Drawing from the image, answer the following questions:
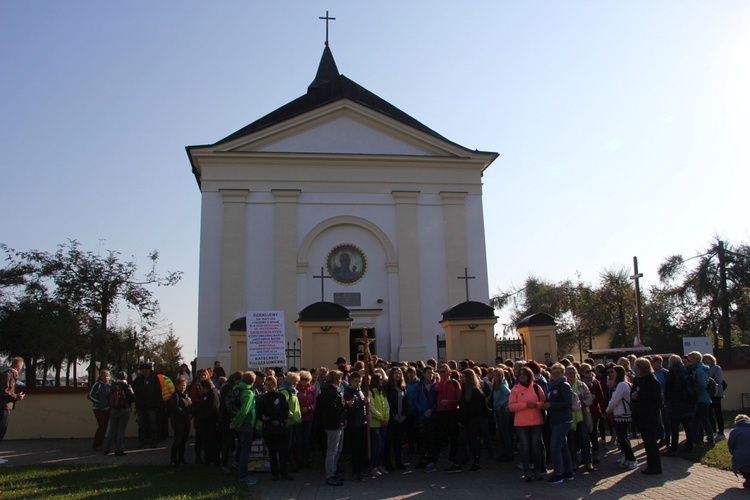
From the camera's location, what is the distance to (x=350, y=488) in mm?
9203

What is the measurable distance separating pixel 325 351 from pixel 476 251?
9.64m

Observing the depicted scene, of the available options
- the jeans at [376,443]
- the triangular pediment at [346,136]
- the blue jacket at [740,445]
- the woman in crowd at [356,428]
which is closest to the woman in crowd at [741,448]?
the blue jacket at [740,445]

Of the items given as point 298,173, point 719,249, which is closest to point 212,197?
point 298,173

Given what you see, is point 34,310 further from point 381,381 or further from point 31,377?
point 381,381

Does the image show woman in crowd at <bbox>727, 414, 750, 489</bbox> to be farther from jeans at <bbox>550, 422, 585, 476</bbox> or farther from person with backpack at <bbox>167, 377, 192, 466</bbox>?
person with backpack at <bbox>167, 377, 192, 466</bbox>

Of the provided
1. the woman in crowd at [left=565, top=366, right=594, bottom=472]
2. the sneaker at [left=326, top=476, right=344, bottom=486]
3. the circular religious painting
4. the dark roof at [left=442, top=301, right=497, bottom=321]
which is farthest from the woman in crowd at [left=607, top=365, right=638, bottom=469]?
the circular religious painting

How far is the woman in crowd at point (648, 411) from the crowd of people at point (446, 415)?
15mm

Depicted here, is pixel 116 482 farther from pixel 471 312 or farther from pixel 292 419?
pixel 471 312

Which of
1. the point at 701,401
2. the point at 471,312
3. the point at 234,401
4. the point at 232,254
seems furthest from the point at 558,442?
the point at 232,254

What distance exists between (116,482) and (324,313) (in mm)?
8360

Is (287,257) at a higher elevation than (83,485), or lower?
higher

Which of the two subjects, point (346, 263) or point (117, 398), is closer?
point (117, 398)

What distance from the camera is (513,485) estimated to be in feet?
29.7

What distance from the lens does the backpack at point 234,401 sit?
9945mm
